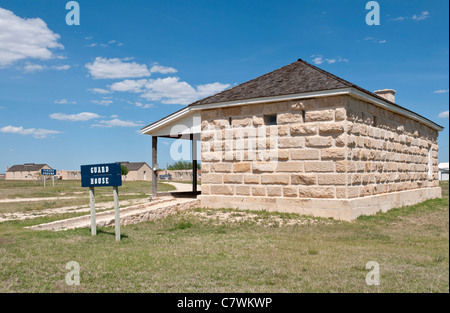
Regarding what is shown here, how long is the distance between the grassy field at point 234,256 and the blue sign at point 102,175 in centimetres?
137

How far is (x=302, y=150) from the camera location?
14031 mm

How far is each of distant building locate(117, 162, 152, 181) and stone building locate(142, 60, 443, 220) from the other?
57.4 m

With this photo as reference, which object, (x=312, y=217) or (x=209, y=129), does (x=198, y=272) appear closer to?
(x=312, y=217)

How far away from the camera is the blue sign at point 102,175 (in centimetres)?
1052

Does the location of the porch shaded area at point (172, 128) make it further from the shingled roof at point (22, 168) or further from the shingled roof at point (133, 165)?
the shingled roof at point (133, 165)

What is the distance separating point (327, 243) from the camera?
965 cm

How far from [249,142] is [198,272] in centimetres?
878

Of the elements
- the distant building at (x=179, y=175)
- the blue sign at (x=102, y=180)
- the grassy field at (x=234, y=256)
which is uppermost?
the blue sign at (x=102, y=180)

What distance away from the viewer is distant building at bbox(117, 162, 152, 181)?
7381 centimetres

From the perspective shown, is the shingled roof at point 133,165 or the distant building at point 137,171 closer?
the distant building at point 137,171

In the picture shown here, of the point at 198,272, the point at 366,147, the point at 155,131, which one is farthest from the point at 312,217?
the point at 155,131

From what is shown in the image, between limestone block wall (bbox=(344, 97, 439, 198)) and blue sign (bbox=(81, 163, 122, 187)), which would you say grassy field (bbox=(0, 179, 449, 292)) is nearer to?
blue sign (bbox=(81, 163, 122, 187))

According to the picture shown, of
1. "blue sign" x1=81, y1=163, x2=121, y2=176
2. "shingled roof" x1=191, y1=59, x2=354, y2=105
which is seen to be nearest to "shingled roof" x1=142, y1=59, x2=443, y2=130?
"shingled roof" x1=191, y1=59, x2=354, y2=105

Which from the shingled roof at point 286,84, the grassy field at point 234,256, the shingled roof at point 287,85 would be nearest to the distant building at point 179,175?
the shingled roof at point 287,85
